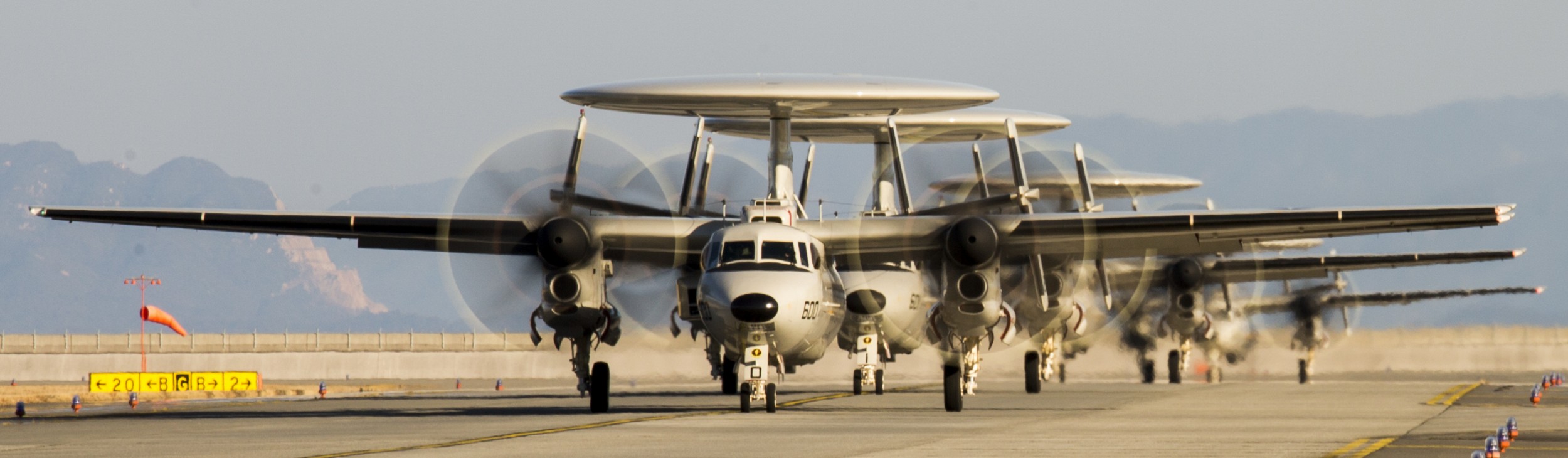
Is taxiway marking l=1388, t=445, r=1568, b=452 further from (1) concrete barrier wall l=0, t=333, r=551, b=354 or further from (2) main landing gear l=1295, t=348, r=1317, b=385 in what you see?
(1) concrete barrier wall l=0, t=333, r=551, b=354

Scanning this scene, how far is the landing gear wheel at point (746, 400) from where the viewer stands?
28620mm

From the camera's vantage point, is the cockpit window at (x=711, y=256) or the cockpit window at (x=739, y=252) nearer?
the cockpit window at (x=739, y=252)

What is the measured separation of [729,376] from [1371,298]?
3240 centimetres

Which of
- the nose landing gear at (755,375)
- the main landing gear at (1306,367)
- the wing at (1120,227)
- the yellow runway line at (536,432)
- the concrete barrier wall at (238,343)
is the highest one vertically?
the wing at (1120,227)

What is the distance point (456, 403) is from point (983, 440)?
16736mm

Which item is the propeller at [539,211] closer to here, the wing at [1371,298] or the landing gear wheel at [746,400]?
the landing gear wheel at [746,400]

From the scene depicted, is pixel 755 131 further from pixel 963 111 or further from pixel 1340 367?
pixel 1340 367

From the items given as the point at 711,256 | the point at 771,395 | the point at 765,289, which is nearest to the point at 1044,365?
the point at 771,395

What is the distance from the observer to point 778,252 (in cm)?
2830

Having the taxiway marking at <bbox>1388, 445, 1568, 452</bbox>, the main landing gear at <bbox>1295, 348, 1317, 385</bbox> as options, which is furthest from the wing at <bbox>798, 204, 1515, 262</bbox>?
the main landing gear at <bbox>1295, 348, 1317, 385</bbox>

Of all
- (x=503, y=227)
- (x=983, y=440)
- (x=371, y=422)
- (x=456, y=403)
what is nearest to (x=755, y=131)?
(x=456, y=403)

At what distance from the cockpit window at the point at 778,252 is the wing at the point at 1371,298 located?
3564cm

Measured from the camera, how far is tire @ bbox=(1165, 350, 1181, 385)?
54.3 metres

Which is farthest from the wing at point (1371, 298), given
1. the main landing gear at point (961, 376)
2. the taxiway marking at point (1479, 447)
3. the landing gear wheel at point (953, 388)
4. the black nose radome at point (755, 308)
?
the taxiway marking at point (1479, 447)
